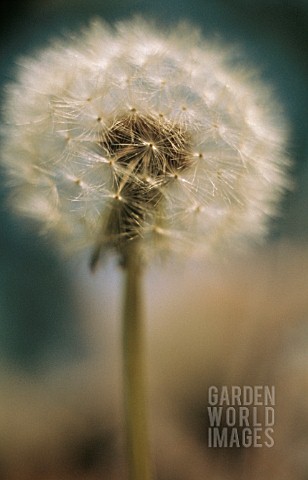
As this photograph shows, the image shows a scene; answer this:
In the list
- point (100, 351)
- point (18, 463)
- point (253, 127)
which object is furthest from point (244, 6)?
point (18, 463)

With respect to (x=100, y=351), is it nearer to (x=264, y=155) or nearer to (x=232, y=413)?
(x=232, y=413)

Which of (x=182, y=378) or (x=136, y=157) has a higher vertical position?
(x=136, y=157)

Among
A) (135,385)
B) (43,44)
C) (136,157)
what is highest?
(43,44)

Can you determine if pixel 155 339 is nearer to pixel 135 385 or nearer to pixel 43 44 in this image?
pixel 135 385

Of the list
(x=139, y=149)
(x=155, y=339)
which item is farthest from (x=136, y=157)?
(x=155, y=339)

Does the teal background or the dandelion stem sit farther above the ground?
the teal background
